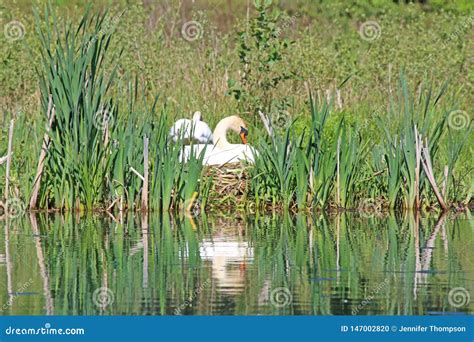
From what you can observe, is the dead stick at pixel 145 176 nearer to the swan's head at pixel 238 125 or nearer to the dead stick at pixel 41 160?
the dead stick at pixel 41 160

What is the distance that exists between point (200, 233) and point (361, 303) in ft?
11.6

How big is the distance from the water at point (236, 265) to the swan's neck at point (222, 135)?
2223 mm

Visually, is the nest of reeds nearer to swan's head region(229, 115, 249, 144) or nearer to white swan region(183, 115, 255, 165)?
white swan region(183, 115, 255, 165)

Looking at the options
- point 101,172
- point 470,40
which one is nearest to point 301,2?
point 470,40

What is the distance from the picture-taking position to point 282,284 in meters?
8.12

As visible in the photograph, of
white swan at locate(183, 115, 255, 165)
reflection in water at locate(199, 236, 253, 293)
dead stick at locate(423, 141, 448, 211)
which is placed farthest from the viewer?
white swan at locate(183, 115, 255, 165)

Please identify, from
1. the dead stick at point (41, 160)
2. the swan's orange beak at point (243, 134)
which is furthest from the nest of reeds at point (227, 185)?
the dead stick at point (41, 160)

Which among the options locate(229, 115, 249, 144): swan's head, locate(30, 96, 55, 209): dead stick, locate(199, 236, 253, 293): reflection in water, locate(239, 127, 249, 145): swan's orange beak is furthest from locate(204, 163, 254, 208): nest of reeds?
locate(199, 236, 253, 293): reflection in water

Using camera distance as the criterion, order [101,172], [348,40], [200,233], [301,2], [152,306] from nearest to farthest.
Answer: [152,306] < [200,233] < [101,172] < [348,40] < [301,2]

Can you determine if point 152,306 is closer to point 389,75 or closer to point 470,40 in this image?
point 389,75

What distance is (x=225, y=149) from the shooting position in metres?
14.1

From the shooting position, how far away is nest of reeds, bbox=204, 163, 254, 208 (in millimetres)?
13070

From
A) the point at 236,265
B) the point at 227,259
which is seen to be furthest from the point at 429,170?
the point at 236,265

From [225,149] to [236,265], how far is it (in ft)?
17.0
